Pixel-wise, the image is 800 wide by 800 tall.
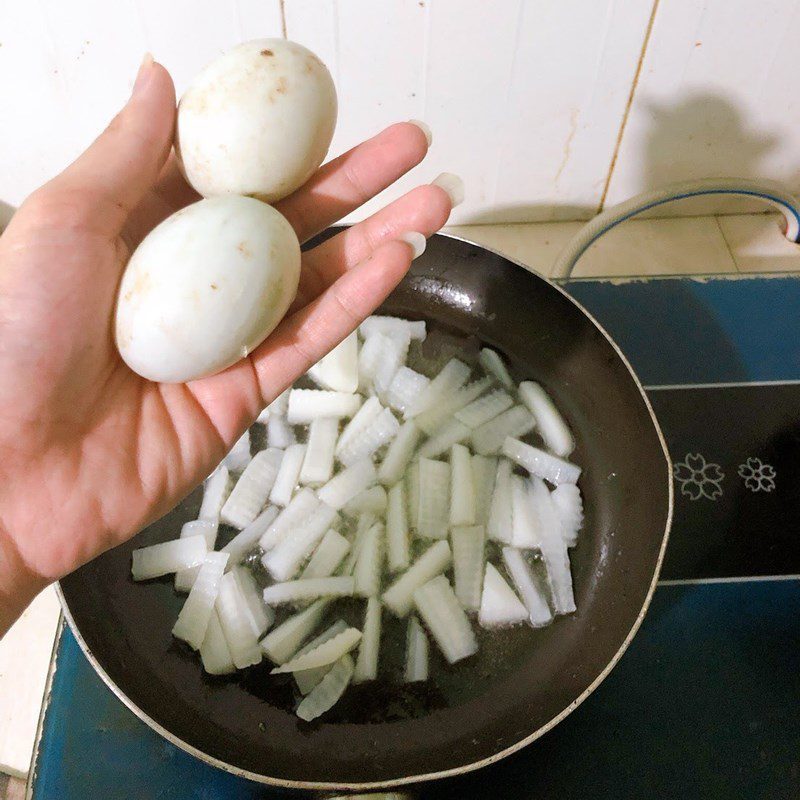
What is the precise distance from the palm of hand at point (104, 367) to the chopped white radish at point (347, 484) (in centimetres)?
19

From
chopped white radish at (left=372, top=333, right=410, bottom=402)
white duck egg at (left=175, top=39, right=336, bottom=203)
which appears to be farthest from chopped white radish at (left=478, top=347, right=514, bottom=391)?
white duck egg at (left=175, top=39, right=336, bottom=203)

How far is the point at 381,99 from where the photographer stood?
3.79ft

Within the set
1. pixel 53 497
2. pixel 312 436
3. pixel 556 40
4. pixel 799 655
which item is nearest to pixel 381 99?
pixel 556 40

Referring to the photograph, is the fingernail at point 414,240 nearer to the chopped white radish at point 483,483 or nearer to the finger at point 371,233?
the finger at point 371,233

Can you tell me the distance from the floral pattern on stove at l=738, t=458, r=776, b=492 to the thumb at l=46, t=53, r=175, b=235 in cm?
84

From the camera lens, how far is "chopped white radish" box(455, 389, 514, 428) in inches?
39.8

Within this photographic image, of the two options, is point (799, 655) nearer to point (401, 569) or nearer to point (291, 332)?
point (401, 569)

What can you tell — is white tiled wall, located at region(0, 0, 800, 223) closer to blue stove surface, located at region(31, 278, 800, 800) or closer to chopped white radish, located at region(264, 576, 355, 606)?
blue stove surface, located at region(31, 278, 800, 800)

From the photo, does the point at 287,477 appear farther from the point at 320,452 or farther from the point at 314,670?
the point at 314,670

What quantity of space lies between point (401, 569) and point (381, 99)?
2.52 feet

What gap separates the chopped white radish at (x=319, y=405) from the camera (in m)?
1.01

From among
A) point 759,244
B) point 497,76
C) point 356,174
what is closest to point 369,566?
point 356,174

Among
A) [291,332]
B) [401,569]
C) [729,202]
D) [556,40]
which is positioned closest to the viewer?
[291,332]

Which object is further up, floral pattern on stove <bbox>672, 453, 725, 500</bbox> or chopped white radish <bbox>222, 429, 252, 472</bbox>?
floral pattern on stove <bbox>672, 453, 725, 500</bbox>
